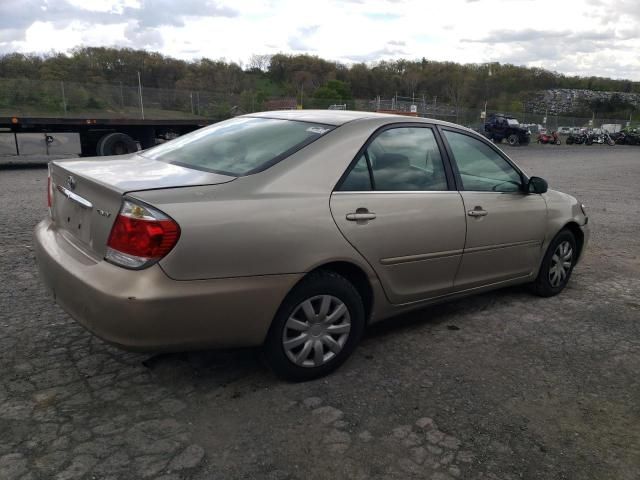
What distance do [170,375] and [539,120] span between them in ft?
172

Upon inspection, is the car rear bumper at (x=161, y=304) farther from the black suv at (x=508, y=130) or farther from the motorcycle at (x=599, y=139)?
the motorcycle at (x=599, y=139)

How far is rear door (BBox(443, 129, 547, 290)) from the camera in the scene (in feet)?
12.9

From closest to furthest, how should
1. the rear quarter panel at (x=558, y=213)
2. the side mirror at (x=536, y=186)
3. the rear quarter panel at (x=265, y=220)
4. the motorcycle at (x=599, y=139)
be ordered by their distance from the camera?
the rear quarter panel at (x=265, y=220) < the side mirror at (x=536, y=186) < the rear quarter panel at (x=558, y=213) < the motorcycle at (x=599, y=139)

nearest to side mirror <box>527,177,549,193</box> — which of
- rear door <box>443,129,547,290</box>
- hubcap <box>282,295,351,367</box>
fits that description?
rear door <box>443,129,547,290</box>

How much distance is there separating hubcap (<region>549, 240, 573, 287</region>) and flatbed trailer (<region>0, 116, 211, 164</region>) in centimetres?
1182

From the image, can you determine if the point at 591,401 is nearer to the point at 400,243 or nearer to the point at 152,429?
the point at 400,243

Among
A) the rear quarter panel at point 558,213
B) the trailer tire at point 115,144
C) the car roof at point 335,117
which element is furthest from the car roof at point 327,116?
the trailer tire at point 115,144

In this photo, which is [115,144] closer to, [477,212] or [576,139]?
[477,212]

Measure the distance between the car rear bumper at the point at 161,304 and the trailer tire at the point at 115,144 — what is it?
12.0 meters

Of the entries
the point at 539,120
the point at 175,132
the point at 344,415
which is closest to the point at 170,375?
the point at 344,415

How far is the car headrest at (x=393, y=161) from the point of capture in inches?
137

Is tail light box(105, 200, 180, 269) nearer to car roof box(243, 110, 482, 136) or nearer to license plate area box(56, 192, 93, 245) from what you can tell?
license plate area box(56, 192, 93, 245)

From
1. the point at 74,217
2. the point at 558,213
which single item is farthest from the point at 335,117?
the point at 558,213

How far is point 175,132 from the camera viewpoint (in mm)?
15938
